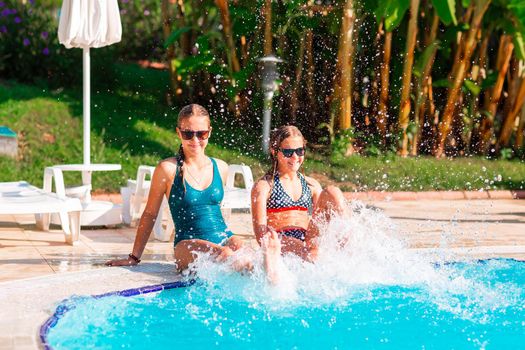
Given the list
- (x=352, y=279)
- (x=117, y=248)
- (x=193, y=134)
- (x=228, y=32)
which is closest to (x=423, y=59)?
(x=228, y=32)

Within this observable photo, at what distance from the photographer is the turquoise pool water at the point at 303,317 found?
5.01 m

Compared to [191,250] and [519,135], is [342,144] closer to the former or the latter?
[519,135]

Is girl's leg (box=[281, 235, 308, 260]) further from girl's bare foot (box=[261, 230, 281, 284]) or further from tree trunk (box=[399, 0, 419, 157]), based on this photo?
tree trunk (box=[399, 0, 419, 157])

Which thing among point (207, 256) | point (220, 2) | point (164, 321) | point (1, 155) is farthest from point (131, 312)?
point (220, 2)

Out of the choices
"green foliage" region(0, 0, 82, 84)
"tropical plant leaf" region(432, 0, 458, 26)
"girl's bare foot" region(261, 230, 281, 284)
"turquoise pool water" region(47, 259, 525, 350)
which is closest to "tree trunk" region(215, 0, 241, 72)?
"green foliage" region(0, 0, 82, 84)

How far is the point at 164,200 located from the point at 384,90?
6816 mm

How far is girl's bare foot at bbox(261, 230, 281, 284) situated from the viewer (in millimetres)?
5551

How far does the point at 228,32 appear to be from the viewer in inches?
569

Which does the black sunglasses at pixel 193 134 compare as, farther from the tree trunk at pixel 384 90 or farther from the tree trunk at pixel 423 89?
the tree trunk at pixel 423 89

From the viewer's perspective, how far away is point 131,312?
5445 millimetres

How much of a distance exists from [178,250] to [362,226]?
51.0 inches

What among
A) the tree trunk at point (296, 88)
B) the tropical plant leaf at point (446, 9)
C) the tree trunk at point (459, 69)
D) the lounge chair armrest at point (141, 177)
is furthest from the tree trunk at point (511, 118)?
the lounge chair armrest at point (141, 177)

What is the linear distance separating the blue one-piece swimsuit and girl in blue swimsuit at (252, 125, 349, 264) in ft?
0.86

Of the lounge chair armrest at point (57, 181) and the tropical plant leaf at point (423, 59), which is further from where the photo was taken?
the tropical plant leaf at point (423, 59)
